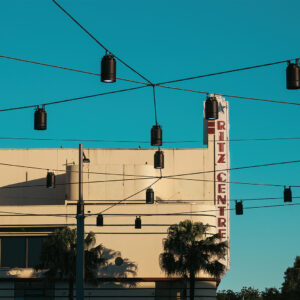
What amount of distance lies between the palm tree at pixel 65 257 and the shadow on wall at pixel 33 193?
57.9ft

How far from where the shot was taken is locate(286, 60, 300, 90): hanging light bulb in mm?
23603

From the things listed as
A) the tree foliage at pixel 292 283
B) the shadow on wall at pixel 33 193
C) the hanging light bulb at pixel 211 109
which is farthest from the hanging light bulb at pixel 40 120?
the tree foliage at pixel 292 283

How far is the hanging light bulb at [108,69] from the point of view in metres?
24.1

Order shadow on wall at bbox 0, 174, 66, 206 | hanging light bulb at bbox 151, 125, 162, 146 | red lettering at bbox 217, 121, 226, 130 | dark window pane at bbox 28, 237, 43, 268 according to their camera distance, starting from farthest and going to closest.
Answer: red lettering at bbox 217, 121, 226, 130
shadow on wall at bbox 0, 174, 66, 206
dark window pane at bbox 28, 237, 43, 268
hanging light bulb at bbox 151, 125, 162, 146

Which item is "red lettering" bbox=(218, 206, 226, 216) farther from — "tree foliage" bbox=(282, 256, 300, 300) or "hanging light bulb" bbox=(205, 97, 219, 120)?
"hanging light bulb" bbox=(205, 97, 219, 120)

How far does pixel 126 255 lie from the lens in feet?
236

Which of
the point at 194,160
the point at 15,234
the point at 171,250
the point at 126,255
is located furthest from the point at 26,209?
the point at 194,160

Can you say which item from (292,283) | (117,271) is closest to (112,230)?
(117,271)

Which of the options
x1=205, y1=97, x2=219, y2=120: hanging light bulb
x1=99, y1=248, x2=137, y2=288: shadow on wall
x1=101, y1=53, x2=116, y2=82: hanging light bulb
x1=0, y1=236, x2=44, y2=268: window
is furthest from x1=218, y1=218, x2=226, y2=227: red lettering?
x1=101, y1=53, x2=116, y2=82: hanging light bulb

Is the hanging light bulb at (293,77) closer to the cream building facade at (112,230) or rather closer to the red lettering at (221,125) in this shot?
the cream building facade at (112,230)

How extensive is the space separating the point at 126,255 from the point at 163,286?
3852mm

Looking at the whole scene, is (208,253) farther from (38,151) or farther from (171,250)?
(38,151)

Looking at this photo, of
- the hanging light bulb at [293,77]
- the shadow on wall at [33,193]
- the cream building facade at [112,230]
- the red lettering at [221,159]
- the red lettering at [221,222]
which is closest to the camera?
the hanging light bulb at [293,77]

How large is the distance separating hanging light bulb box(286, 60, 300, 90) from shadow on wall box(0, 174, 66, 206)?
60.5 metres
